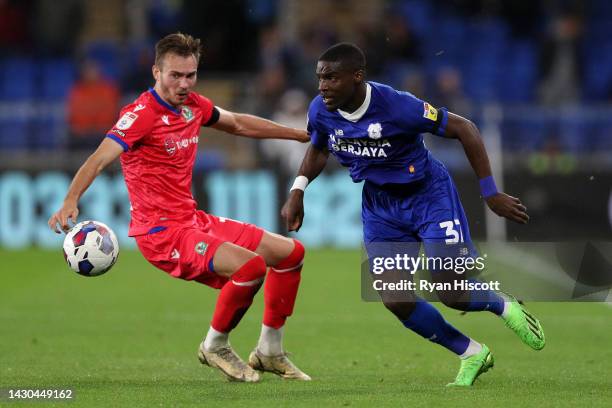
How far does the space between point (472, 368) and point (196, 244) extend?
1.89 m

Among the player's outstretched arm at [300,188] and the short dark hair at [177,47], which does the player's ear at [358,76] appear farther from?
the short dark hair at [177,47]

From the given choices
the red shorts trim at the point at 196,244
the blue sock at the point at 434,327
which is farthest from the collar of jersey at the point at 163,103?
the blue sock at the point at 434,327

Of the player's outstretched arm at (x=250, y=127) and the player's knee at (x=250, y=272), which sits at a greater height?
the player's outstretched arm at (x=250, y=127)

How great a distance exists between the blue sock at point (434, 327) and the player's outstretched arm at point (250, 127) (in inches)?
62.5

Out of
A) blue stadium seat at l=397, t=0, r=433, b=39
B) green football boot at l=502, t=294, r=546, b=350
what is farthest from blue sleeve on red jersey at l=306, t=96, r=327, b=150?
blue stadium seat at l=397, t=0, r=433, b=39

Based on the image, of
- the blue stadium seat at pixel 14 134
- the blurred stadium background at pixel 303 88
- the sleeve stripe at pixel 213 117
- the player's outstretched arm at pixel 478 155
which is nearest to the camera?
the player's outstretched arm at pixel 478 155

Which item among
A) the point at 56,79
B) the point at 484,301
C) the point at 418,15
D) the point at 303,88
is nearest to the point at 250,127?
the point at 484,301

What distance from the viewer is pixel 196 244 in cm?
767

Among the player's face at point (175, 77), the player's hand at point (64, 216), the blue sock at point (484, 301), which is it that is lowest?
the blue sock at point (484, 301)

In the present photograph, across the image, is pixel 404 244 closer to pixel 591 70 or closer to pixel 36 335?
pixel 36 335

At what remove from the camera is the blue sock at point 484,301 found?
24.4 ft

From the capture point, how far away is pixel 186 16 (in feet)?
68.4

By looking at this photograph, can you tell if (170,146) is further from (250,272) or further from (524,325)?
(524,325)

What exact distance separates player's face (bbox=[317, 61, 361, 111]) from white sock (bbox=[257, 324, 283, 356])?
5.17 feet
